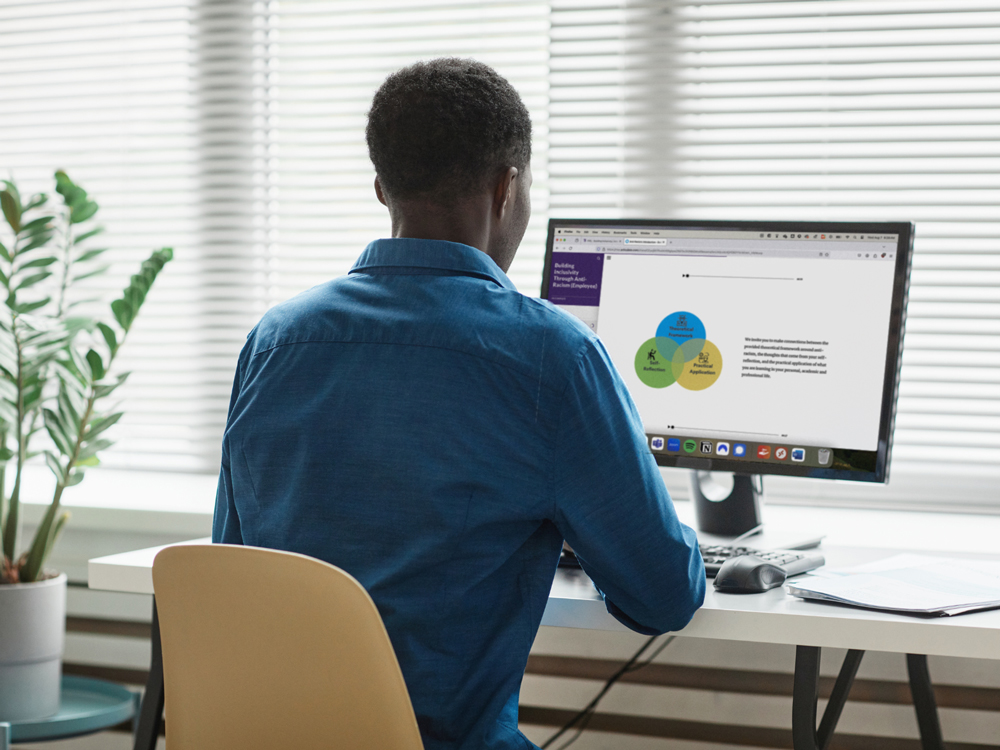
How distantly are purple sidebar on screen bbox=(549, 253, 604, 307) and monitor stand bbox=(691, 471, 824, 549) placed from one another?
33 centimetres

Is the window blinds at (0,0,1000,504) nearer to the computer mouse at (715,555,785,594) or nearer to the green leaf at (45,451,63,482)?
the green leaf at (45,451,63,482)

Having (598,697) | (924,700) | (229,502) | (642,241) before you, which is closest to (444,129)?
(229,502)

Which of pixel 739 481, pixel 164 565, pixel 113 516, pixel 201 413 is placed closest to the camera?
pixel 164 565

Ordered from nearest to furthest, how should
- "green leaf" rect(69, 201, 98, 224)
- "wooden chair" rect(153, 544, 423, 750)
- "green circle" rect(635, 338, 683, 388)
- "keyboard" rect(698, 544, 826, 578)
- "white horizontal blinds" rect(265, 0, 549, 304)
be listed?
1. "wooden chair" rect(153, 544, 423, 750)
2. "keyboard" rect(698, 544, 826, 578)
3. "green circle" rect(635, 338, 683, 388)
4. "green leaf" rect(69, 201, 98, 224)
5. "white horizontal blinds" rect(265, 0, 549, 304)

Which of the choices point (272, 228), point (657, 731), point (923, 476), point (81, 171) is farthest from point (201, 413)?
point (923, 476)

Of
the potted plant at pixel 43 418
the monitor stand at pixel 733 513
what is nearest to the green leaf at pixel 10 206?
the potted plant at pixel 43 418

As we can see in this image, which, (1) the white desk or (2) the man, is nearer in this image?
(2) the man

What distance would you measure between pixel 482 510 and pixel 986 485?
1.37 m

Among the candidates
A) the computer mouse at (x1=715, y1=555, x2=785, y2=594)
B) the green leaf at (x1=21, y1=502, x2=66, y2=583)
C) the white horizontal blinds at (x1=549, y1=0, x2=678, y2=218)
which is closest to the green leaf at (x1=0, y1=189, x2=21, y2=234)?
the green leaf at (x1=21, y1=502, x2=66, y2=583)

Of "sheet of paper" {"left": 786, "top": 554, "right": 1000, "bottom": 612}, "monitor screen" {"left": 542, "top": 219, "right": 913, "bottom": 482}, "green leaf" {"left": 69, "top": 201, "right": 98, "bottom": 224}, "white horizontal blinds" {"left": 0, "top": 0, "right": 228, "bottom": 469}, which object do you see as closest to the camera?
"sheet of paper" {"left": 786, "top": 554, "right": 1000, "bottom": 612}

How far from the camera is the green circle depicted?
1.49m

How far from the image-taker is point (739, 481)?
1520 mm

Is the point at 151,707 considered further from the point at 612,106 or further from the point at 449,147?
the point at 612,106

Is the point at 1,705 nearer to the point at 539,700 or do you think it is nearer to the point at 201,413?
the point at 201,413
